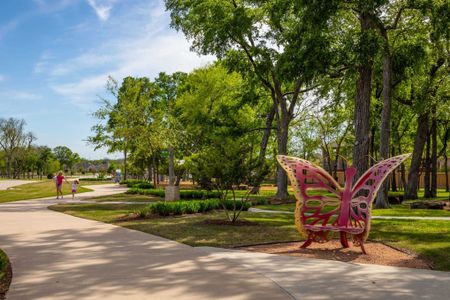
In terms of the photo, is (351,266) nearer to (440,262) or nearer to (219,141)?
(440,262)

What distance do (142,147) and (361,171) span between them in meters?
21.0

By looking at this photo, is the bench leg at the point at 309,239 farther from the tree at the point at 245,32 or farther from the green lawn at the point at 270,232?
the tree at the point at 245,32

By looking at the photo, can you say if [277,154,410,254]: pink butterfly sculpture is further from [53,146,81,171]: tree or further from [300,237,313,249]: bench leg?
[53,146,81,171]: tree

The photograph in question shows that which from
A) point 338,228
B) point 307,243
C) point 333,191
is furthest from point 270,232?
point 338,228

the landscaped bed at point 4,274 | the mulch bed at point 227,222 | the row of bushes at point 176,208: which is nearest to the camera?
the landscaped bed at point 4,274

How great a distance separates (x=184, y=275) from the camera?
695 centimetres

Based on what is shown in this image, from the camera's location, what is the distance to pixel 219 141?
14.9 m

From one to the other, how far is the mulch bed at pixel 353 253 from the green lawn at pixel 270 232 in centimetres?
34

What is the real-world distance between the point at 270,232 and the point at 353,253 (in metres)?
3.33

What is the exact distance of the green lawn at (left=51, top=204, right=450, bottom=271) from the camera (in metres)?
10.2

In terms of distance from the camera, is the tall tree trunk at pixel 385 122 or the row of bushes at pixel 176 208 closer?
the row of bushes at pixel 176 208

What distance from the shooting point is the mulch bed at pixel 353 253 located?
854 cm

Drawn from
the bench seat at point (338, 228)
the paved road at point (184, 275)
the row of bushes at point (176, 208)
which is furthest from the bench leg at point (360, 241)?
the row of bushes at point (176, 208)

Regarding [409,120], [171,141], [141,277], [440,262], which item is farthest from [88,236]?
[409,120]
